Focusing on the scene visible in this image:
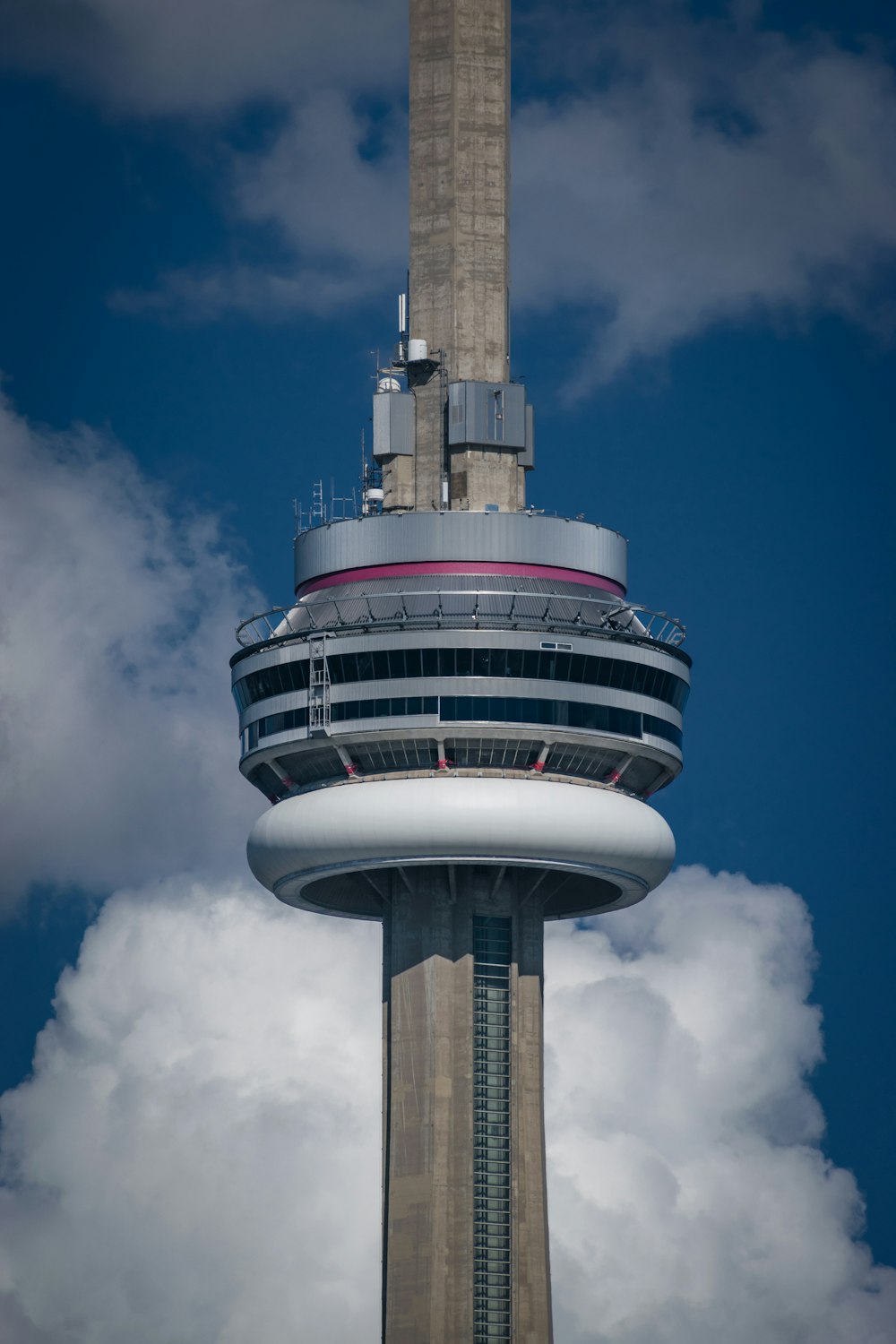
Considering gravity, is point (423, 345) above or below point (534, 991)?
above

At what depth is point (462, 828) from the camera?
600 ft

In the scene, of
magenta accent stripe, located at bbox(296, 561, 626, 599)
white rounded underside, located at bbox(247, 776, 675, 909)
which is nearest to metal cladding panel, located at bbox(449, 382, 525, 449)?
magenta accent stripe, located at bbox(296, 561, 626, 599)

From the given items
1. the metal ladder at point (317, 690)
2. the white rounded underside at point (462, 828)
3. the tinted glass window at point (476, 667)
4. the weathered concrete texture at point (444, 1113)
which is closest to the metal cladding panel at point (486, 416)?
the tinted glass window at point (476, 667)

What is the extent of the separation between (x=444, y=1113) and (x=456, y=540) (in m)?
27.5

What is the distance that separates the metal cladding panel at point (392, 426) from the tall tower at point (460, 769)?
0.13m

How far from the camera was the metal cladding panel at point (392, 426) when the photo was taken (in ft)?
640

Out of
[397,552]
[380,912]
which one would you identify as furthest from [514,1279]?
[397,552]

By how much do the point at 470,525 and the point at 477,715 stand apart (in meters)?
10.7

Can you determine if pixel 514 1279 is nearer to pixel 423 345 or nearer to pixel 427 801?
pixel 427 801

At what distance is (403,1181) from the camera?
185 m

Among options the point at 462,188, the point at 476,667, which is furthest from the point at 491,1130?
the point at 462,188

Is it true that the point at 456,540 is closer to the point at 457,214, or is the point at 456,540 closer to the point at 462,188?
the point at 457,214

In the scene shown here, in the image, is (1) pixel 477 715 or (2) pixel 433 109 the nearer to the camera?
(1) pixel 477 715

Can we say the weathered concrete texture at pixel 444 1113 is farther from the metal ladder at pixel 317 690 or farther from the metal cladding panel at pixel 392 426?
the metal cladding panel at pixel 392 426
